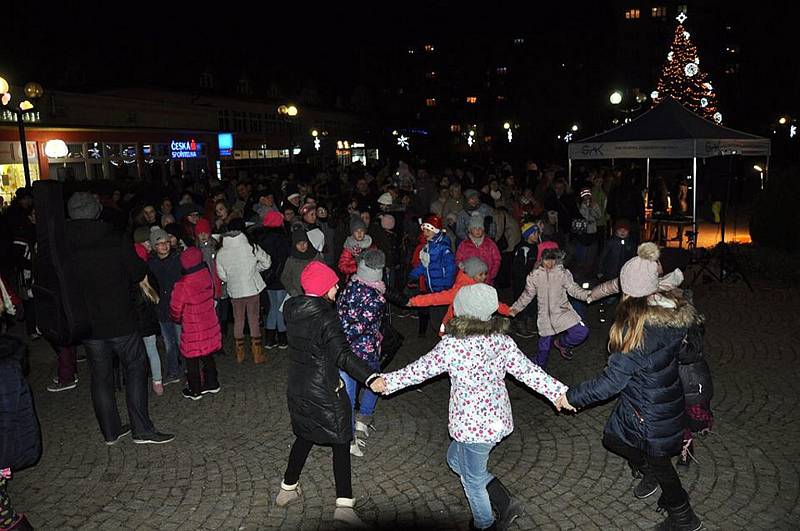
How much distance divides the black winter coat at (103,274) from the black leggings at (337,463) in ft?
6.98

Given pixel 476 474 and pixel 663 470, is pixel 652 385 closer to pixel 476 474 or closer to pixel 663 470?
pixel 663 470

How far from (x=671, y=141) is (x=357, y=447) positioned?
1017cm

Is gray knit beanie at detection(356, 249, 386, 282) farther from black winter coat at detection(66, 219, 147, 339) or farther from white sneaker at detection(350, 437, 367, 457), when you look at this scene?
black winter coat at detection(66, 219, 147, 339)

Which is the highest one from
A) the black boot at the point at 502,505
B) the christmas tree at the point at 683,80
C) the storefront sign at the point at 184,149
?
the christmas tree at the point at 683,80

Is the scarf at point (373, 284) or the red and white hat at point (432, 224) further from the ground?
the red and white hat at point (432, 224)

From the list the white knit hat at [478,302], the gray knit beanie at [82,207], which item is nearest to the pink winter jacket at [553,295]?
the white knit hat at [478,302]

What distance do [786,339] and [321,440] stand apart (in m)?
7.15

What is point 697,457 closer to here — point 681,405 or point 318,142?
point 681,405

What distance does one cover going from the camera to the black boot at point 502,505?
4.47 meters

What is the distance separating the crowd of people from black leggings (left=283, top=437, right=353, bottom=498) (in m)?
0.01

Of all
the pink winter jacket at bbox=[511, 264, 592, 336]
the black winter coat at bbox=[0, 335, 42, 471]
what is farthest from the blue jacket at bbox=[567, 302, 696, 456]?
the black winter coat at bbox=[0, 335, 42, 471]

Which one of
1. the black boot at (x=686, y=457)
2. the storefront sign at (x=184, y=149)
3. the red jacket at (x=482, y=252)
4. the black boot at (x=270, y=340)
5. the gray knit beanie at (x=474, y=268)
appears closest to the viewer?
the black boot at (x=686, y=457)

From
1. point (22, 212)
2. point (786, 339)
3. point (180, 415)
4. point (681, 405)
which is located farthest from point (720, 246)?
point (22, 212)

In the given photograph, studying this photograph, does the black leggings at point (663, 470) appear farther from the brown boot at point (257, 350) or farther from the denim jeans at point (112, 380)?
the brown boot at point (257, 350)
